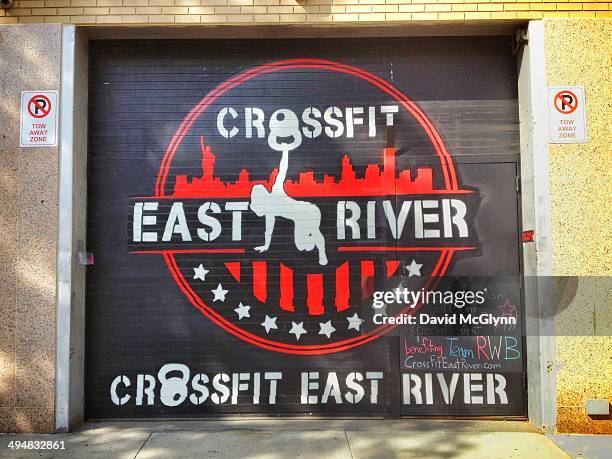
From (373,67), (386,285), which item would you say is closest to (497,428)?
(386,285)

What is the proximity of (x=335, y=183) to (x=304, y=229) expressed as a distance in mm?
571

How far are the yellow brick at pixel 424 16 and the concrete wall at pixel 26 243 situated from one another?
3492mm

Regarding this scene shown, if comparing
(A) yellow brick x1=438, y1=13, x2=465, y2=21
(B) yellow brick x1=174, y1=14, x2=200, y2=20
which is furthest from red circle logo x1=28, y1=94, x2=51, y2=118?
(A) yellow brick x1=438, y1=13, x2=465, y2=21

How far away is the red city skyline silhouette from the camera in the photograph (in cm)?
518

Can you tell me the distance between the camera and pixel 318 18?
16.3 feet

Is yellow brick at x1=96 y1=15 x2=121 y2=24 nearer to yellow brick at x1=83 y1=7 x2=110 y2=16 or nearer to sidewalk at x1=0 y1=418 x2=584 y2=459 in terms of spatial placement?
yellow brick at x1=83 y1=7 x2=110 y2=16

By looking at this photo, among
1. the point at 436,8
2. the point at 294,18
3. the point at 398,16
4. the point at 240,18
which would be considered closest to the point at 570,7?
the point at 436,8

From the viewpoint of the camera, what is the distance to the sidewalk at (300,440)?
424 cm

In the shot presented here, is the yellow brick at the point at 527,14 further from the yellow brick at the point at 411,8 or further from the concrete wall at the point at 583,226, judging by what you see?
the yellow brick at the point at 411,8

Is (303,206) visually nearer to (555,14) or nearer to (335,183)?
(335,183)

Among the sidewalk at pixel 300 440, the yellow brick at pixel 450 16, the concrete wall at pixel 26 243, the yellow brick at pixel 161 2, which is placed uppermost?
the yellow brick at pixel 161 2

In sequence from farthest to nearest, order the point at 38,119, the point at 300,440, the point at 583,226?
the point at 38,119, the point at 583,226, the point at 300,440

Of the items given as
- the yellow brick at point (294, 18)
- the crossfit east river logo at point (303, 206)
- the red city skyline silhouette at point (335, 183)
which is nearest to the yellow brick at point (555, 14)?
the crossfit east river logo at point (303, 206)

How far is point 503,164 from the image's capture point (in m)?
5.16
